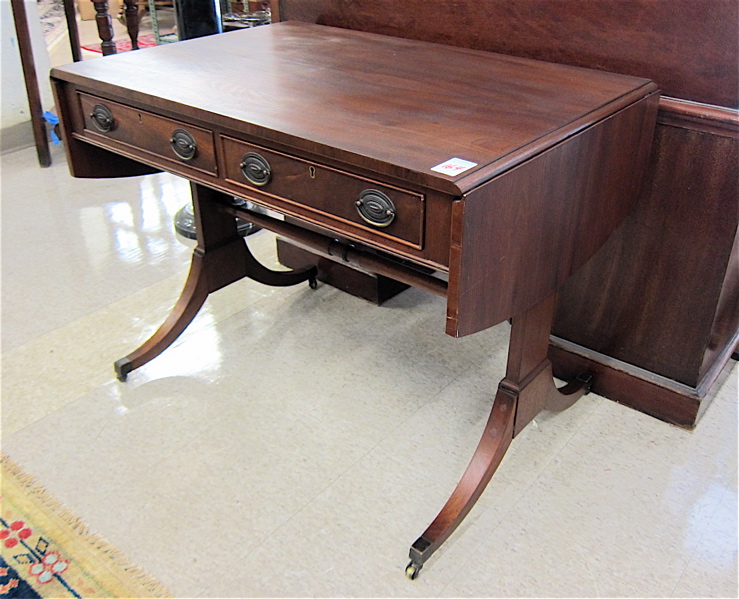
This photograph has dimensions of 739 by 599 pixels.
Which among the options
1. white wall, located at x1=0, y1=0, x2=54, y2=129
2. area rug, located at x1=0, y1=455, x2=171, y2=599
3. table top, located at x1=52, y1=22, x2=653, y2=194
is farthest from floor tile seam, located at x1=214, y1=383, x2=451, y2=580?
white wall, located at x1=0, y1=0, x2=54, y2=129

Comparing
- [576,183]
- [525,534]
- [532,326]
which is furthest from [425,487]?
[576,183]

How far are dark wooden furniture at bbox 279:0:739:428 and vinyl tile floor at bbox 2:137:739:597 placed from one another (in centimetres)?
12

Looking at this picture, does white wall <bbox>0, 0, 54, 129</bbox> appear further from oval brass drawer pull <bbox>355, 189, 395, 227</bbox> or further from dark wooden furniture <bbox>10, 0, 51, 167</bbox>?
oval brass drawer pull <bbox>355, 189, 395, 227</bbox>

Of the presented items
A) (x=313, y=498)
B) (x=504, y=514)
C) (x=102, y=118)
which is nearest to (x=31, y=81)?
(x=102, y=118)

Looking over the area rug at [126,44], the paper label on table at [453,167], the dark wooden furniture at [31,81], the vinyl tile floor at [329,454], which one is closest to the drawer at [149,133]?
the paper label on table at [453,167]

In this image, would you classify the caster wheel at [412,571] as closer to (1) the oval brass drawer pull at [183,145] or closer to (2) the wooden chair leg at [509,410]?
(2) the wooden chair leg at [509,410]

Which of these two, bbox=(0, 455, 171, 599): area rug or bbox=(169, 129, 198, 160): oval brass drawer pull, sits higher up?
bbox=(169, 129, 198, 160): oval brass drawer pull

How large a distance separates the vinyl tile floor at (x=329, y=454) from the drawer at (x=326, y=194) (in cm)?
61

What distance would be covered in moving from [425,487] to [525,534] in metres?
0.22

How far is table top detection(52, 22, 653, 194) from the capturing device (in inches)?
42.9

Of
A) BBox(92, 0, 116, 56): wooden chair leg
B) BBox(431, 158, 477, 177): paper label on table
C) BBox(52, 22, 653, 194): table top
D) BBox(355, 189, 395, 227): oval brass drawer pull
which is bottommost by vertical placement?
BBox(92, 0, 116, 56): wooden chair leg

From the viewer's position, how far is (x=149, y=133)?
1431 millimetres

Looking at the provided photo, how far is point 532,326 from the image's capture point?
1.43m

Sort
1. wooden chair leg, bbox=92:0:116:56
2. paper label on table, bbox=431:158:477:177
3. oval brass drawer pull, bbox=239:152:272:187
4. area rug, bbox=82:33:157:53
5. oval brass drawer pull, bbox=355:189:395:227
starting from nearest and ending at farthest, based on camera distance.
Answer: paper label on table, bbox=431:158:477:177, oval brass drawer pull, bbox=355:189:395:227, oval brass drawer pull, bbox=239:152:272:187, wooden chair leg, bbox=92:0:116:56, area rug, bbox=82:33:157:53
